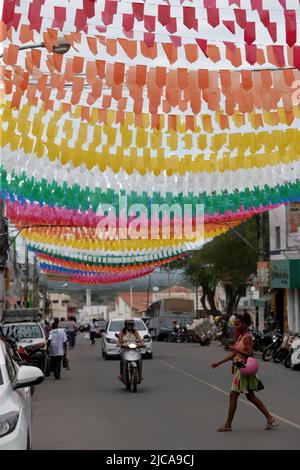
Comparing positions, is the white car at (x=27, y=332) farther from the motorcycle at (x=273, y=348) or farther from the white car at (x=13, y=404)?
the white car at (x=13, y=404)

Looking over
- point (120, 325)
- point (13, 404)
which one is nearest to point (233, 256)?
point (120, 325)

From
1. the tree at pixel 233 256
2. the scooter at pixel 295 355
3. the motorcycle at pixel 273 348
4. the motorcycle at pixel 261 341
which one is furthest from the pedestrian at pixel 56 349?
the tree at pixel 233 256

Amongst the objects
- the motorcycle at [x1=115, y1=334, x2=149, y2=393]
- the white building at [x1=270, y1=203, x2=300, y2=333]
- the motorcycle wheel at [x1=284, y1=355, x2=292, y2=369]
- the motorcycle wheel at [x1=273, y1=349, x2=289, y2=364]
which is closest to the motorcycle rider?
the motorcycle at [x1=115, y1=334, x2=149, y2=393]

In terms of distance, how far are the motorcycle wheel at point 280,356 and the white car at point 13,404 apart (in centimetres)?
2462

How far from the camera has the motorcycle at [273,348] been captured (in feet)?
113

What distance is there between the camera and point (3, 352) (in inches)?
376

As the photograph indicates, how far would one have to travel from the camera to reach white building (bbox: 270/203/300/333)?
5006 centimetres

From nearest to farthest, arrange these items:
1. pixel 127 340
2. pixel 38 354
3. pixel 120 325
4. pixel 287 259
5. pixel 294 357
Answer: pixel 127 340 < pixel 38 354 < pixel 294 357 < pixel 120 325 < pixel 287 259

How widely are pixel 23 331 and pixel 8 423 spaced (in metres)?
18.6

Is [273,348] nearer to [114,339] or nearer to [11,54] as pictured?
[114,339]

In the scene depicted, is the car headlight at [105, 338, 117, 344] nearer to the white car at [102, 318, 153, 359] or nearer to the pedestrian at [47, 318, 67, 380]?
the white car at [102, 318, 153, 359]

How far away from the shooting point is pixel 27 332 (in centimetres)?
2642
